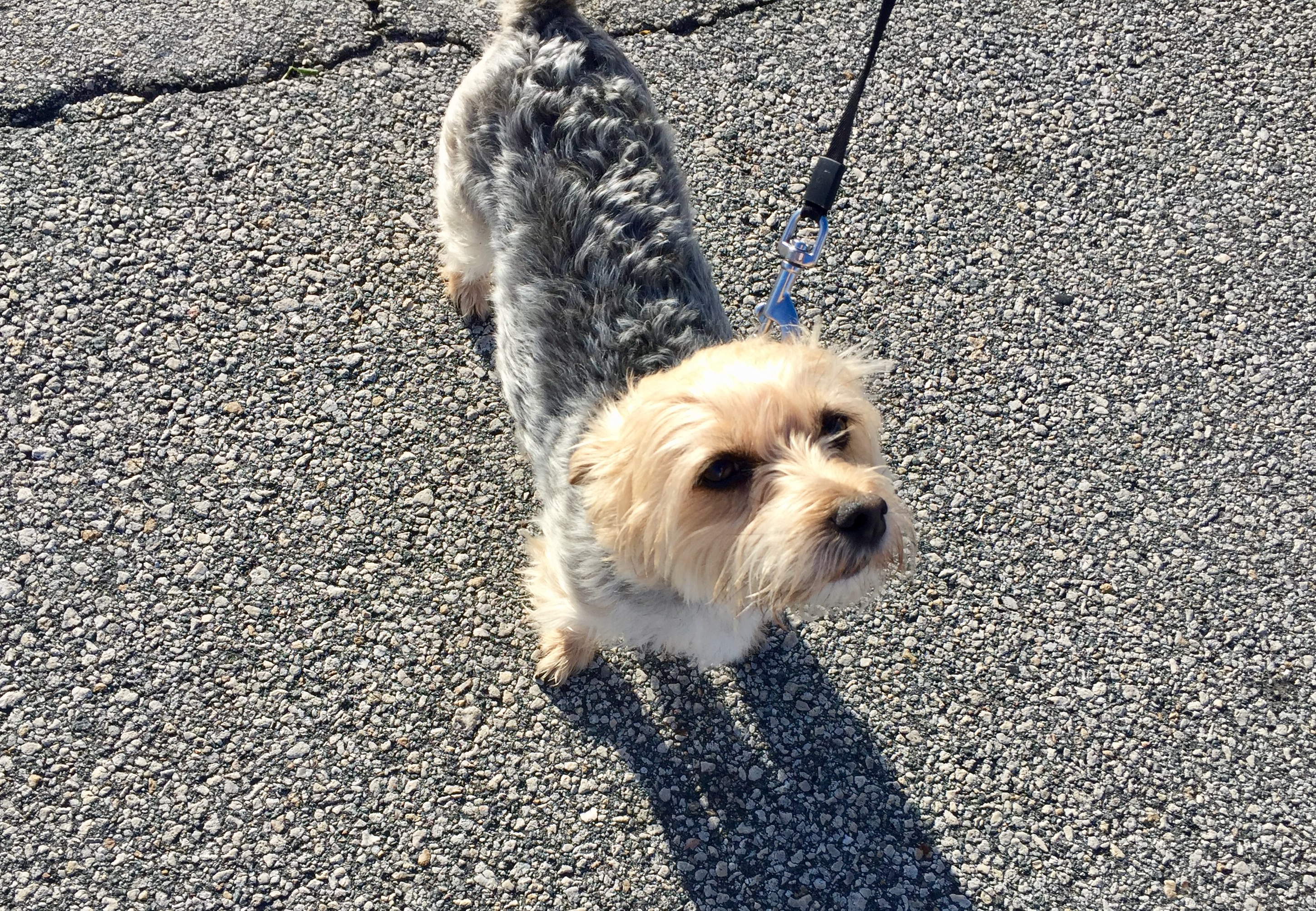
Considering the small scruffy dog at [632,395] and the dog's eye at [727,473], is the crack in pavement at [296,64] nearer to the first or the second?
the small scruffy dog at [632,395]

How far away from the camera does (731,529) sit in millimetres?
2814

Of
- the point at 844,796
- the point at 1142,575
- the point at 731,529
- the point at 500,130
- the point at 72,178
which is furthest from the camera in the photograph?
the point at 72,178

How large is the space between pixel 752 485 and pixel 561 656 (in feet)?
5.73

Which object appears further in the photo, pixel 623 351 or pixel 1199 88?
pixel 1199 88

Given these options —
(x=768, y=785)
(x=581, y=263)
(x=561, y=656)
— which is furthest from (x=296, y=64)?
(x=768, y=785)

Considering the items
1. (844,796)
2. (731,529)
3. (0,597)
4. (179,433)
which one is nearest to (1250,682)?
(844,796)

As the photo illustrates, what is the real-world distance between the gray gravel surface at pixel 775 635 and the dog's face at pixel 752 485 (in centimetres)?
152

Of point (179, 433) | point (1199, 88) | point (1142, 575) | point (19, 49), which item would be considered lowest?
point (179, 433)

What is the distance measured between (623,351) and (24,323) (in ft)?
11.5

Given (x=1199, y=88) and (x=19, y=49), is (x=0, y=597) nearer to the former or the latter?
(x=19, y=49)

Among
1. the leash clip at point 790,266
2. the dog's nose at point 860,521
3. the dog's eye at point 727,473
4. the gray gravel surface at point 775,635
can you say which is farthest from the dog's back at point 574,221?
the gray gravel surface at point 775,635

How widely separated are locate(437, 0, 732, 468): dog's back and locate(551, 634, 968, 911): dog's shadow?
1.39 m

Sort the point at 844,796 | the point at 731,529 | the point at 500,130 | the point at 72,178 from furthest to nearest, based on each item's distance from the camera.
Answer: the point at 72,178 < the point at 844,796 < the point at 500,130 < the point at 731,529

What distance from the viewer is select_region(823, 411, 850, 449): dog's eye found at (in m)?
2.91
